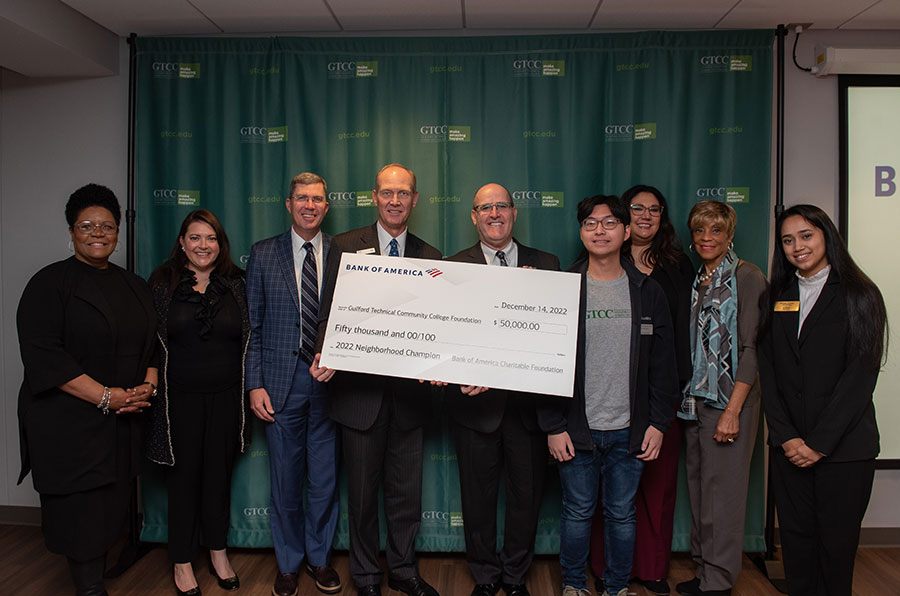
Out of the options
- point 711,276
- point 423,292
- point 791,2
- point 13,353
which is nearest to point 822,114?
point 791,2

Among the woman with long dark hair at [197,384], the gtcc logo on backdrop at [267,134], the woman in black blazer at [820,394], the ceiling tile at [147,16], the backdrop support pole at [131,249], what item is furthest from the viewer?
the gtcc logo on backdrop at [267,134]

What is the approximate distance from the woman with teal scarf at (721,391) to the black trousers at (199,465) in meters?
2.15

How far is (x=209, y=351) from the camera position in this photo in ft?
7.79

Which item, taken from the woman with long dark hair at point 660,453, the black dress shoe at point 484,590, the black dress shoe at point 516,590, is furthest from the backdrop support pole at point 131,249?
the woman with long dark hair at point 660,453

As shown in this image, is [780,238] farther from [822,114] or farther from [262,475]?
[262,475]

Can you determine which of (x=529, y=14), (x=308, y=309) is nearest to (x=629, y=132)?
(x=529, y=14)

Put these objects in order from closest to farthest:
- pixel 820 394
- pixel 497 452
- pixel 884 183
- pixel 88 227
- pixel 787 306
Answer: pixel 820 394
pixel 787 306
pixel 88 227
pixel 497 452
pixel 884 183

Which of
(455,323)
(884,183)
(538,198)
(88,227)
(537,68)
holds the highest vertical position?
(537,68)

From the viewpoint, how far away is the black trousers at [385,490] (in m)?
2.35

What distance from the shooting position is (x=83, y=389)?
2.12 meters

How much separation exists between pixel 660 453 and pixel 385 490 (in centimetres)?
131

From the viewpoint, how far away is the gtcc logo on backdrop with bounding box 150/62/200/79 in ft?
9.46

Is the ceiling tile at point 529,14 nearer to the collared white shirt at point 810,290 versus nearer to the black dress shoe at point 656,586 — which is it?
the collared white shirt at point 810,290

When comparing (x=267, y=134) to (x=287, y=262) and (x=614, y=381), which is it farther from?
(x=614, y=381)
